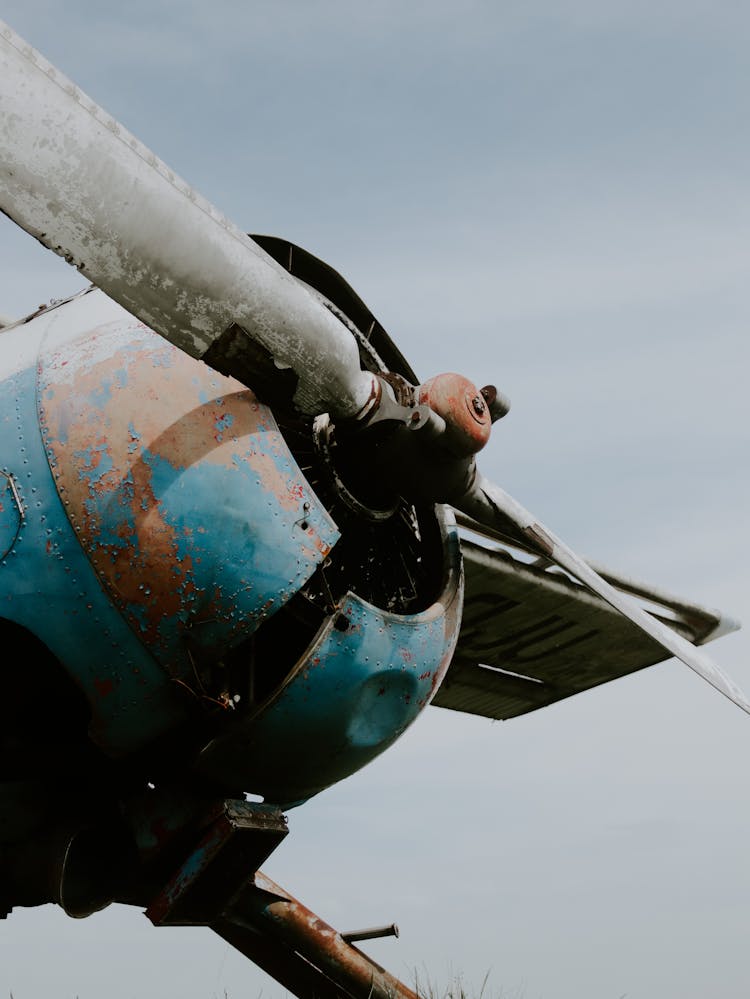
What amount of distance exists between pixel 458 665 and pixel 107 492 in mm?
5669

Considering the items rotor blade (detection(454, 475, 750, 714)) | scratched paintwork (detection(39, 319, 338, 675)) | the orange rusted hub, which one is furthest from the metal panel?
scratched paintwork (detection(39, 319, 338, 675))

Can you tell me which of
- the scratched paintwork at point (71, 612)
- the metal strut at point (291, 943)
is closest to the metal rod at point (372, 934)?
the metal strut at point (291, 943)

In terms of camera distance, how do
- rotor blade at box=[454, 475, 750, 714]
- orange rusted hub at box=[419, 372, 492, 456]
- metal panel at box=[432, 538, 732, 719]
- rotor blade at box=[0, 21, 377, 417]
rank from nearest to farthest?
rotor blade at box=[0, 21, 377, 417] → orange rusted hub at box=[419, 372, 492, 456] → rotor blade at box=[454, 475, 750, 714] → metal panel at box=[432, 538, 732, 719]

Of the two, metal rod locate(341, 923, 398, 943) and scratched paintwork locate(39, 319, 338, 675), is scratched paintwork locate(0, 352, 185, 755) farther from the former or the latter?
metal rod locate(341, 923, 398, 943)

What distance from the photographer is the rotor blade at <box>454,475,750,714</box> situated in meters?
7.61

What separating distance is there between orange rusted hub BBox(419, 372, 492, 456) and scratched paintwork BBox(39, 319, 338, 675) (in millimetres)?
836

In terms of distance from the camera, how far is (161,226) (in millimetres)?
5992

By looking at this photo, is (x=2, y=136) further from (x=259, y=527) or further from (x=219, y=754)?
(x=219, y=754)

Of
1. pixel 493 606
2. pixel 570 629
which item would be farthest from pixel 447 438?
pixel 570 629

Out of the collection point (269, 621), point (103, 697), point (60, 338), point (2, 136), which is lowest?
point (103, 697)

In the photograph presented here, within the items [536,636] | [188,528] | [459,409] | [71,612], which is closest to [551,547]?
[459,409]

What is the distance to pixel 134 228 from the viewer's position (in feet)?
19.5

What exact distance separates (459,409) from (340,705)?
159cm

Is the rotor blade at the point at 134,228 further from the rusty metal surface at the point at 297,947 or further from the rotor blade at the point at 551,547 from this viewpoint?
the rusty metal surface at the point at 297,947
